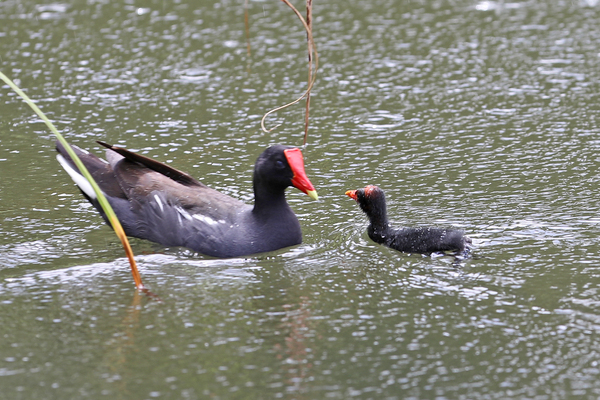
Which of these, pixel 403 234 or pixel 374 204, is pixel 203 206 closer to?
pixel 374 204

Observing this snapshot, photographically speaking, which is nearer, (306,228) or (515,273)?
(515,273)

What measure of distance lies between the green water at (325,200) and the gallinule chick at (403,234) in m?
0.10

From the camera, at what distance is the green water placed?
411 cm

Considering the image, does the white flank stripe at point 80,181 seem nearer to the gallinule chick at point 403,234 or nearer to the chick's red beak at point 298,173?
the chick's red beak at point 298,173

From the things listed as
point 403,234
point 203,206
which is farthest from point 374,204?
point 203,206

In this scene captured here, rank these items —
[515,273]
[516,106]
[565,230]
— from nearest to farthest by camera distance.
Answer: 1. [515,273]
2. [565,230]
3. [516,106]

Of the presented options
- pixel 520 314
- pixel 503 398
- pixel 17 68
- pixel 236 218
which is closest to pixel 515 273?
pixel 520 314

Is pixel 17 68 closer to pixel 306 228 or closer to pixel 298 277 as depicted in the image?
pixel 306 228

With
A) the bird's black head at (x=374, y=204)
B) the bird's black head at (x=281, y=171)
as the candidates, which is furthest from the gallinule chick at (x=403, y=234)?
the bird's black head at (x=281, y=171)

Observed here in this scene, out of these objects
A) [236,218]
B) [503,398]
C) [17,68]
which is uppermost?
[17,68]

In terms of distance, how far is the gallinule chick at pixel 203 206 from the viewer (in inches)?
218

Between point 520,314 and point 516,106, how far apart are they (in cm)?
408

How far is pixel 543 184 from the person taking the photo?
6.52 metres

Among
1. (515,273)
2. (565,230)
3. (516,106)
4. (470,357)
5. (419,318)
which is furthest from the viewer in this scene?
(516,106)
